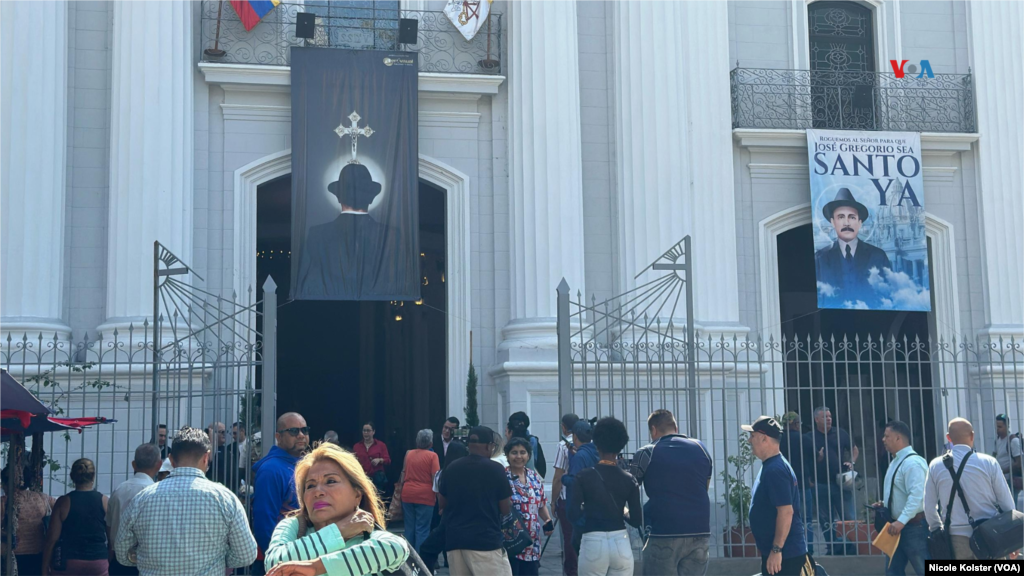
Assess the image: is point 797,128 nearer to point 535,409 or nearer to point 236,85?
point 535,409

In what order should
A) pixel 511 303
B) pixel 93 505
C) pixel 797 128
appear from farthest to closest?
pixel 797 128 → pixel 511 303 → pixel 93 505

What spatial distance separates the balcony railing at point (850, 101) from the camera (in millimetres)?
17703

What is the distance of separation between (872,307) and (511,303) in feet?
17.7

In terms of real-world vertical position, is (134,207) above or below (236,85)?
below

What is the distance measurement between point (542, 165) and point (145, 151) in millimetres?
5474

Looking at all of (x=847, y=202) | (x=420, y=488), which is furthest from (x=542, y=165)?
(x=420, y=488)

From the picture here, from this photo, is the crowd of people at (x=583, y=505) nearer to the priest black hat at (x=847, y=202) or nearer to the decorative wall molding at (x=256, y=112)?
the decorative wall molding at (x=256, y=112)

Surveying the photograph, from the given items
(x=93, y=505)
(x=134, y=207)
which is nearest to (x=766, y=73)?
(x=134, y=207)

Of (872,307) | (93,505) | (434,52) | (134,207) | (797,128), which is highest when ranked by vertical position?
(434,52)

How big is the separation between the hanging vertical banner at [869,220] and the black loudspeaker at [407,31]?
20.0 ft

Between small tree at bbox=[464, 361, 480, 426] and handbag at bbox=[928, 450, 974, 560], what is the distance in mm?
8216

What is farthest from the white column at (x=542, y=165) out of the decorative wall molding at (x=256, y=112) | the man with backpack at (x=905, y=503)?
the man with backpack at (x=905, y=503)

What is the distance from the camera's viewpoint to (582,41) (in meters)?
17.3

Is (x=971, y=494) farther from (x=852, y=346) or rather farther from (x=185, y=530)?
(x=852, y=346)
